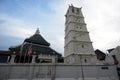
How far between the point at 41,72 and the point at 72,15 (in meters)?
22.5

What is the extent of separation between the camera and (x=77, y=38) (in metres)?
27.7

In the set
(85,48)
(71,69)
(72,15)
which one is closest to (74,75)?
(71,69)

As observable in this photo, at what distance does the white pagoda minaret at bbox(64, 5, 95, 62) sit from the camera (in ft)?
→ 84.8

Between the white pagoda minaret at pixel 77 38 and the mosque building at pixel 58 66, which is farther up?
the white pagoda minaret at pixel 77 38

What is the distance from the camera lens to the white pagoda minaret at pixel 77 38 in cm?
2584

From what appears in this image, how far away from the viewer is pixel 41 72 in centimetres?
1617

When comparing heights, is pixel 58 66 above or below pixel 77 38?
below

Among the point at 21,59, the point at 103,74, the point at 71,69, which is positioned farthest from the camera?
the point at 21,59

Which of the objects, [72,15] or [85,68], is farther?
[72,15]

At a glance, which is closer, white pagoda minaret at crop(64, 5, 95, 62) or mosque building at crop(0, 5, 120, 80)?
mosque building at crop(0, 5, 120, 80)

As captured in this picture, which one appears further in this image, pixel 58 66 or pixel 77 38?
pixel 77 38

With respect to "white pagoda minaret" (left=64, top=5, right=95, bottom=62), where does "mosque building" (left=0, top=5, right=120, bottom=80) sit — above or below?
below

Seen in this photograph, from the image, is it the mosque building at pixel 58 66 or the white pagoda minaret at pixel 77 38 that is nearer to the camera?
the mosque building at pixel 58 66

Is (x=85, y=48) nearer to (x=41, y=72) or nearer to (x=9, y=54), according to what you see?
(x=41, y=72)
